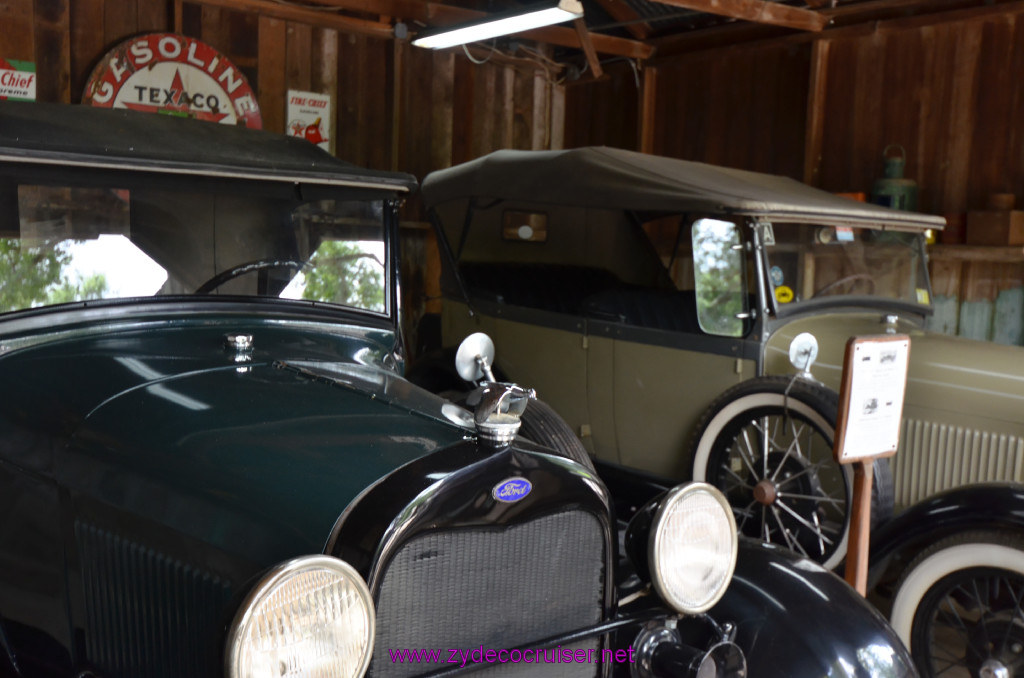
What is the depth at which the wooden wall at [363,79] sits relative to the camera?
560 centimetres

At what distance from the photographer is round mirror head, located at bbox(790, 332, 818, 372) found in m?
3.60

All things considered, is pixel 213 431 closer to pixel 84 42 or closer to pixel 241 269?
pixel 241 269

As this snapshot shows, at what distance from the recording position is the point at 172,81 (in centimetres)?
595

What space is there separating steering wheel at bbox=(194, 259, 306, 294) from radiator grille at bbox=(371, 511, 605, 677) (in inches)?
42.1

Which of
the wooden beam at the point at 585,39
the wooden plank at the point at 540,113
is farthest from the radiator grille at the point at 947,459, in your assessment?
the wooden plank at the point at 540,113

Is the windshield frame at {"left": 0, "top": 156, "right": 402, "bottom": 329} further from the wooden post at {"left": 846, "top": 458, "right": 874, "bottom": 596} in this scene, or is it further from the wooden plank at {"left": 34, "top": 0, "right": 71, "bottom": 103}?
the wooden plank at {"left": 34, "top": 0, "right": 71, "bottom": 103}

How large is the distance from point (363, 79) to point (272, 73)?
75 cm

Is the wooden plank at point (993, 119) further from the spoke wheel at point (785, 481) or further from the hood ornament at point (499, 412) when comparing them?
the hood ornament at point (499, 412)

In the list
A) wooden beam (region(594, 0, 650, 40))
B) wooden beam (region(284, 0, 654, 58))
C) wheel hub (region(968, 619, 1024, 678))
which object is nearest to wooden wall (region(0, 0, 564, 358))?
wooden beam (region(284, 0, 654, 58))

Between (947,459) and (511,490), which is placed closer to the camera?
(511,490)

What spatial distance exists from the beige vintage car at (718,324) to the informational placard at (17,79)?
2.66m

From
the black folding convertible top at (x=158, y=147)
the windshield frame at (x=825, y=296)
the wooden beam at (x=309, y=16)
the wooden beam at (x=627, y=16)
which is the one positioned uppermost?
the wooden beam at (x=627, y=16)

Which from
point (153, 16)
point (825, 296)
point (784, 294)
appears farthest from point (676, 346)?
point (153, 16)

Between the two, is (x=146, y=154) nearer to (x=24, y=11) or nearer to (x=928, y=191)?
(x=24, y=11)
